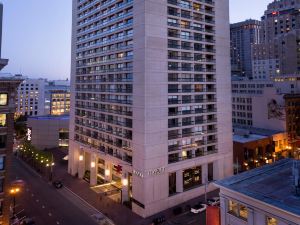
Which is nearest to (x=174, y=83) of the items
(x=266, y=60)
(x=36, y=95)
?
(x=266, y=60)

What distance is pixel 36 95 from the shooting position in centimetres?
18300

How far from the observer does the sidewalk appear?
44438 millimetres

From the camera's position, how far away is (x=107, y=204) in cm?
5072

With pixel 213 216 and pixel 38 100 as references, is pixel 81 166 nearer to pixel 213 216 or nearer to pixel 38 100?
pixel 213 216

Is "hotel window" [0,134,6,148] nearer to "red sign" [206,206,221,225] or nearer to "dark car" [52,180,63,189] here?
"dark car" [52,180,63,189]

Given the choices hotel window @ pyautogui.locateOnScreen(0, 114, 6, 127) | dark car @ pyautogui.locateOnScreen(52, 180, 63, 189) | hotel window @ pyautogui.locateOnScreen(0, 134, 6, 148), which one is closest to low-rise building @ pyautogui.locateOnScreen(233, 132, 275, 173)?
dark car @ pyautogui.locateOnScreen(52, 180, 63, 189)

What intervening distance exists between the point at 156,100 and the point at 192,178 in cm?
1953

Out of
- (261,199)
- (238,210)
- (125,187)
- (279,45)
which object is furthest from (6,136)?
(279,45)

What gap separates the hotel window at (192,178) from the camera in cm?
5320

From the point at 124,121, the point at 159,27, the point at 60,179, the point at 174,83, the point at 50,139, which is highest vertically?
the point at 159,27

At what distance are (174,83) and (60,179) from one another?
40.3 metres

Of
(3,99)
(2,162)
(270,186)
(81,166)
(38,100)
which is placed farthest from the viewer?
(38,100)

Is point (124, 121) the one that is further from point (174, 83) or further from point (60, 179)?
point (60, 179)

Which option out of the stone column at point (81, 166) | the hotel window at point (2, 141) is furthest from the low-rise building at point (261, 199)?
the stone column at point (81, 166)
